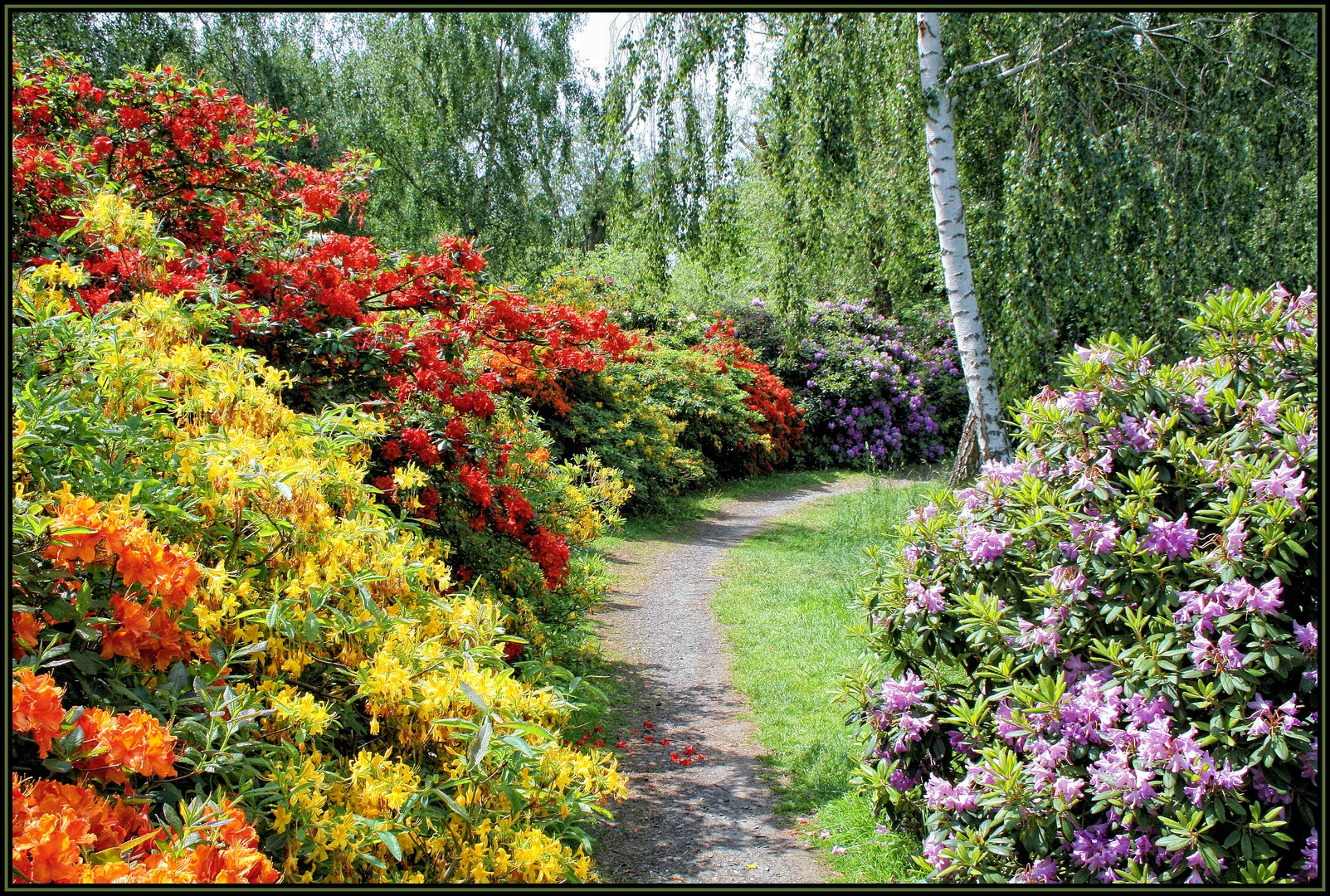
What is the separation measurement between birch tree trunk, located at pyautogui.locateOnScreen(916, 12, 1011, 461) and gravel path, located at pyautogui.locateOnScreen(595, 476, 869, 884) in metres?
2.64

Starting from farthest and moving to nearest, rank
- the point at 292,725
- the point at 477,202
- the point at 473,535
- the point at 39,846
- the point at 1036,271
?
the point at 477,202 → the point at 1036,271 → the point at 473,535 → the point at 292,725 → the point at 39,846

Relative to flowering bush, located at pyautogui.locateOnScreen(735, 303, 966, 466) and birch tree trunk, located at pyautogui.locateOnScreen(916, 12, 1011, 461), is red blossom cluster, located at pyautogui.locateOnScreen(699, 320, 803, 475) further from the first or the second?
birch tree trunk, located at pyautogui.locateOnScreen(916, 12, 1011, 461)

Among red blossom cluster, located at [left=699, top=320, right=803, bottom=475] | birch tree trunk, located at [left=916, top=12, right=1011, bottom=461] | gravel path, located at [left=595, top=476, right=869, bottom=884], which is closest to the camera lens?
gravel path, located at [left=595, top=476, right=869, bottom=884]

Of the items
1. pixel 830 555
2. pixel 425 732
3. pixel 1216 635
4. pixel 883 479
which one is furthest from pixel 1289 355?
pixel 883 479

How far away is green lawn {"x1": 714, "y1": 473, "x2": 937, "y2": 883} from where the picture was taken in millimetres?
3107

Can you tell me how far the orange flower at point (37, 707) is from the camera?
112 cm

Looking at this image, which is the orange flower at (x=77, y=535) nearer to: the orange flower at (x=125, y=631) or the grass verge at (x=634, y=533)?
the orange flower at (x=125, y=631)

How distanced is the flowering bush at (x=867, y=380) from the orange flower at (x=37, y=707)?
1296 cm

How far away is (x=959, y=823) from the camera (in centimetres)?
250

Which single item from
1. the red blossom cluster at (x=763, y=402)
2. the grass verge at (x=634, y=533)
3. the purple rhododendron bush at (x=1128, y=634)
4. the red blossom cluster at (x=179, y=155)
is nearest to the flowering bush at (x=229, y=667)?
the grass verge at (x=634, y=533)

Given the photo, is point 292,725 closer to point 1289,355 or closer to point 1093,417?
point 1093,417

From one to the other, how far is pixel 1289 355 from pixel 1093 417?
1.90ft

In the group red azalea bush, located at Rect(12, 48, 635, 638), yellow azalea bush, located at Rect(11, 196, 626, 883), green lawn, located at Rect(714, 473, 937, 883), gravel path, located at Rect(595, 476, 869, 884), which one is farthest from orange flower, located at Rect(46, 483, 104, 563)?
green lawn, located at Rect(714, 473, 937, 883)

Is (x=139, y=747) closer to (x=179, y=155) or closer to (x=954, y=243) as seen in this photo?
(x=179, y=155)
